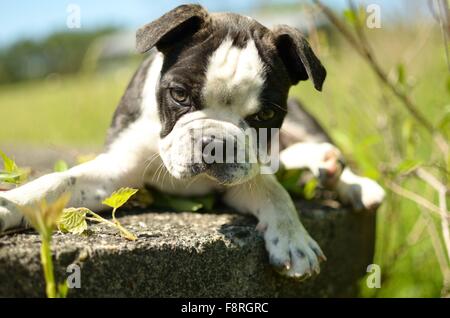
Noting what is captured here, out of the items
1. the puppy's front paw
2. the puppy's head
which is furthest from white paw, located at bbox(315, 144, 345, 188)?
the puppy's front paw

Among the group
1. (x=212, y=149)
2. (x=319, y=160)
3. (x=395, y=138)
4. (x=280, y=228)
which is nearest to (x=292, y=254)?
(x=280, y=228)

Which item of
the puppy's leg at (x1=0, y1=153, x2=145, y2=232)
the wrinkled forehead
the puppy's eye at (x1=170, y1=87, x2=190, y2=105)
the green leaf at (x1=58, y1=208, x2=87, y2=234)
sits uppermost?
the wrinkled forehead

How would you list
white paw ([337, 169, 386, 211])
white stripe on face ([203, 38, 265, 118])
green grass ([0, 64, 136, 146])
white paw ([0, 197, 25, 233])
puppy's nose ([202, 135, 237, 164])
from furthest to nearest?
green grass ([0, 64, 136, 146])
white paw ([337, 169, 386, 211])
white stripe on face ([203, 38, 265, 118])
puppy's nose ([202, 135, 237, 164])
white paw ([0, 197, 25, 233])

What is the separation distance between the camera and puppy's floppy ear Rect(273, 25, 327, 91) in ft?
8.77

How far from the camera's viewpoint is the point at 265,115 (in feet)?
8.93

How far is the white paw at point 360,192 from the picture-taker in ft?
10.8

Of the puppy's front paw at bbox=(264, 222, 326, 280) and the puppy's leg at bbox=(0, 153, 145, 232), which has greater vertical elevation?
the puppy's leg at bbox=(0, 153, 145, 232)

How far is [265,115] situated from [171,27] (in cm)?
58

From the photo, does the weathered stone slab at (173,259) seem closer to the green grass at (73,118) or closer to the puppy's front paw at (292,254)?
the puppy's front paw at (292,254)

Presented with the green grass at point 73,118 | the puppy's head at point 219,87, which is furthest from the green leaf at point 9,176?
the green grass at point 73,118

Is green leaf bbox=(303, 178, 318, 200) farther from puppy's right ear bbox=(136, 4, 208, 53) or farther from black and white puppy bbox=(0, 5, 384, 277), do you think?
puppy's right ear bbox=(136, 4, 208, 53)

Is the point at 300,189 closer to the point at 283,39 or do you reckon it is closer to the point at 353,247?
the point at 353,247

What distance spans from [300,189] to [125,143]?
1.13 m

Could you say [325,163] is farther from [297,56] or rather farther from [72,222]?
[72,222]
